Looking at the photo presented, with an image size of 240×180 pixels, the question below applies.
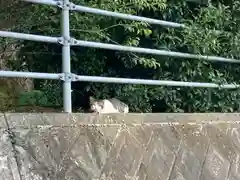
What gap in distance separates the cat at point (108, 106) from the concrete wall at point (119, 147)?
47cm

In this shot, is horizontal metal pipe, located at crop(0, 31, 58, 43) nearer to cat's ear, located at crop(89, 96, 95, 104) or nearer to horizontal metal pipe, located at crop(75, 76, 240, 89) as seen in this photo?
horizontal metal pipe, located at crop(75, 76, 240, 89)

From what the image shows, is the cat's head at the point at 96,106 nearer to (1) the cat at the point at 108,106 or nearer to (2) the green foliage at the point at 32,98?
(1) the cat at the point at 108,106

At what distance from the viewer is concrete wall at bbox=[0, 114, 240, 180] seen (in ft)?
9.84

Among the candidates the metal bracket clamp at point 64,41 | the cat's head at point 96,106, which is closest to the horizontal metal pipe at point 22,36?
the metal bracket clamp at point 64,41

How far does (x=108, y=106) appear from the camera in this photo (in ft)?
14.0

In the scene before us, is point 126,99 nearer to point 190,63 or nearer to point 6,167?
point 190,63

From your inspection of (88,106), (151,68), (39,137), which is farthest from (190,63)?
(39,137)

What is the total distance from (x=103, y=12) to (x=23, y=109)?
113 cm

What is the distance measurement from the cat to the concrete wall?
1.55 ft

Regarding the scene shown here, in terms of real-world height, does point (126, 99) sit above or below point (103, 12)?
below

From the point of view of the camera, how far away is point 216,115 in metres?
4.60

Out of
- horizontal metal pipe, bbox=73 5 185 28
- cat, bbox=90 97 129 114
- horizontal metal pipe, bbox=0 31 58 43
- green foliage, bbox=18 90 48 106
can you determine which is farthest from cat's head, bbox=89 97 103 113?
horizontal metal pipe, bbox=0 31 58 43

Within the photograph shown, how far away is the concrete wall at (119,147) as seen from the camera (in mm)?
2998

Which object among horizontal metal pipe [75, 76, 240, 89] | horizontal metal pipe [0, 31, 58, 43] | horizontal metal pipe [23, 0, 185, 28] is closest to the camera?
horizontal metal pipe [0, 31, 58, 43]
